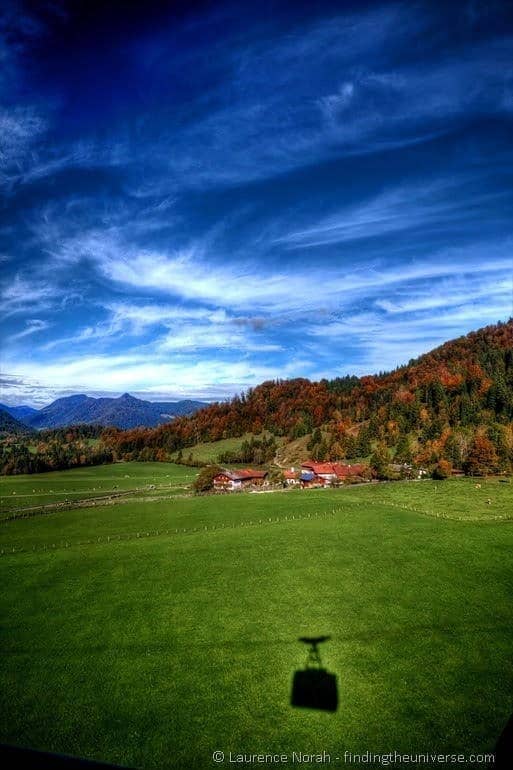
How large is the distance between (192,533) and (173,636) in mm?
30051

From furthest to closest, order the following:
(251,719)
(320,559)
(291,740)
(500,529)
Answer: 1. (500,529)
2. (320,559)
3. (251,719)
4. (291,740)

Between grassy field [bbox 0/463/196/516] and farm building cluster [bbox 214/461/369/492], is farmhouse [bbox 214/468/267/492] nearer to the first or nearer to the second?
farm building cluster [bbox 214/461/369/492]

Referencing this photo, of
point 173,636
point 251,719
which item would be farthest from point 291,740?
point 173,636

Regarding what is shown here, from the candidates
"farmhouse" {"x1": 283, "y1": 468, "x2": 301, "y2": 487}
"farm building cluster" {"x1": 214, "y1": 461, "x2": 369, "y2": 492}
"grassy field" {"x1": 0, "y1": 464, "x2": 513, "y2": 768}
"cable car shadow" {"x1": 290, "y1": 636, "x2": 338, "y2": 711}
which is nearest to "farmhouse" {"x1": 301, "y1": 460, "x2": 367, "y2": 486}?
"farm building cluster" {"x1": 214, "y1": 461, "x2": 369, "y2": 492}

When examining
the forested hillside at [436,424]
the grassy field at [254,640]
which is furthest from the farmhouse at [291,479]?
the grassy field at [254,640]

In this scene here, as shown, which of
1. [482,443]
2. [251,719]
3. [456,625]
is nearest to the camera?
[251,719]

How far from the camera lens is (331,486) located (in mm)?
101312

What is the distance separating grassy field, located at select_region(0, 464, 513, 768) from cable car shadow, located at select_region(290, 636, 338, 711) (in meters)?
0.47

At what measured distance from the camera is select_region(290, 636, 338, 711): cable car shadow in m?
20.9

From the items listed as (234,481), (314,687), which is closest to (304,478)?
(234,481)

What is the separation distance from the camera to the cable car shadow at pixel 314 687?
68.6ft

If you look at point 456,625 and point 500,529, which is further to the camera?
point 500,529

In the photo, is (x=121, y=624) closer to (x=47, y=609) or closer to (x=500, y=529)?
(x=47, y=609)

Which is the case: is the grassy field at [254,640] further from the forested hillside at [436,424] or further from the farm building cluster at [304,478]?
the forested hillside at [436,424]
